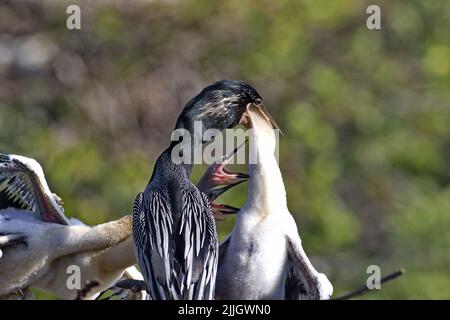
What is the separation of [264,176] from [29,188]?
1.65 ft

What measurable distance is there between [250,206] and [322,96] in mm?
3658

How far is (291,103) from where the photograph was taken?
5621 mm

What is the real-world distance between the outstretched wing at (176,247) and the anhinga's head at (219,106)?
0.43 feet

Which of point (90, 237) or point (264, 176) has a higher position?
point (264, 176)

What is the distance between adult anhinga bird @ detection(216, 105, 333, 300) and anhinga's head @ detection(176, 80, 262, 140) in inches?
4.2

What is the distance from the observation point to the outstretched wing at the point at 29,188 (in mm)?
2398

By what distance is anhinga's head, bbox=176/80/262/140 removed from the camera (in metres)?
2.29

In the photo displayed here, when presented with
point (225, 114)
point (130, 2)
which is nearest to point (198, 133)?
point (225, 114)

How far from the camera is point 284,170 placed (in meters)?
5.43

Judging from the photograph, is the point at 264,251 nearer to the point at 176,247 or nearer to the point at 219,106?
the point at 176,247

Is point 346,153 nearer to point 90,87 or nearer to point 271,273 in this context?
point 90,87

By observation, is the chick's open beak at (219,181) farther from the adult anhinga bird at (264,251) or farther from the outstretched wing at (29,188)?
the outstretched wing at (29,188)

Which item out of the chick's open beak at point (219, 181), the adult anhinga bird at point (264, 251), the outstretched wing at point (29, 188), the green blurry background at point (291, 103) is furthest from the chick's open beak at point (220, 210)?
the green blurry background at point (291, 103)

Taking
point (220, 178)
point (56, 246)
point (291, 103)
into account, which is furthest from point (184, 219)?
point (291, 103)
